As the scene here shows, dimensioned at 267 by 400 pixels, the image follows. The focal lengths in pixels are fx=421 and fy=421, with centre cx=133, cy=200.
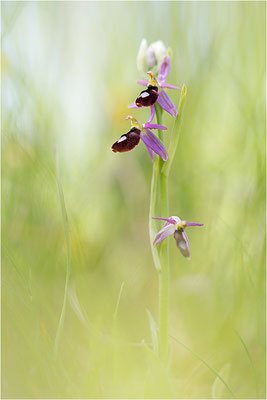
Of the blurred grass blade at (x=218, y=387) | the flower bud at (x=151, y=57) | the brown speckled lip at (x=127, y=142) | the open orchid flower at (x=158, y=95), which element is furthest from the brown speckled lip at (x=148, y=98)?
the blurred grass blade at (x=218, y=387)

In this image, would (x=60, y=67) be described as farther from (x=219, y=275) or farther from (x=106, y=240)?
(x=219, y=275)

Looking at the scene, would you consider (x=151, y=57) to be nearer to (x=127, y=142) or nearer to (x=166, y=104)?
(x=166, y=104)

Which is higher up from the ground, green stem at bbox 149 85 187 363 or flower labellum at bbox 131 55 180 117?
flower labellum at bbox 131 55 180 117

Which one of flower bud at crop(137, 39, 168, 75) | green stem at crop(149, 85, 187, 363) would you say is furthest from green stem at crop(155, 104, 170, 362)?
flower bud at crop(137, 39, 168, 75)

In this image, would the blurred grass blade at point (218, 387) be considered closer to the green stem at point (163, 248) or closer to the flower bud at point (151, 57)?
the green stem at point (163, 248)

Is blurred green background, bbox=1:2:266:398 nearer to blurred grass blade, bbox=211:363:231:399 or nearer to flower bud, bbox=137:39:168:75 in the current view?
blurred grass blade, bbox=211:363:231:399
